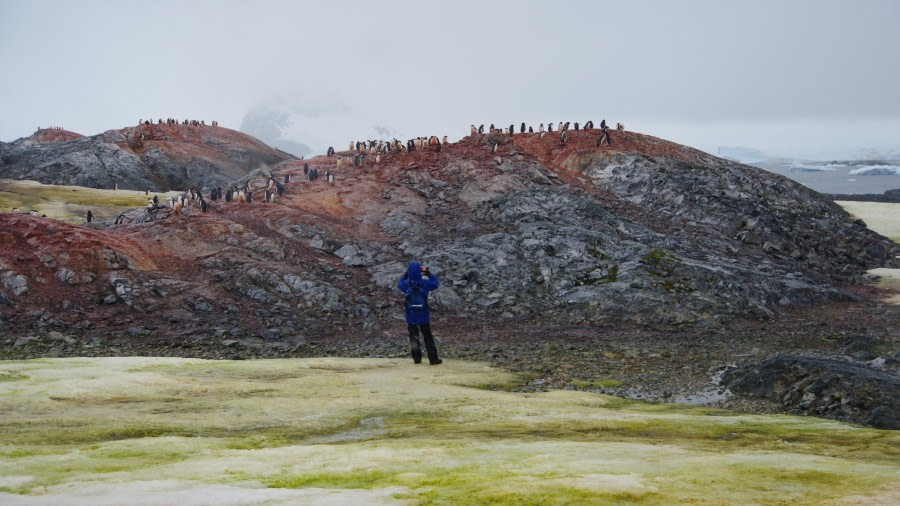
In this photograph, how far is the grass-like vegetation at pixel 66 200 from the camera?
63.1 m

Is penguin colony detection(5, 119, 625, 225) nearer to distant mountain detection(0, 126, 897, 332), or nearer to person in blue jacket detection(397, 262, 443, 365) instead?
distant mountain detection(0, 126, 897, 332)

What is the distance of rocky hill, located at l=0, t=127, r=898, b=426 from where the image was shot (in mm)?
29734

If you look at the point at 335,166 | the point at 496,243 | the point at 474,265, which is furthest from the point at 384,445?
the point at 335,166

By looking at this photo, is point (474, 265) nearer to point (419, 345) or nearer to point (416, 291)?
point (419, 345)

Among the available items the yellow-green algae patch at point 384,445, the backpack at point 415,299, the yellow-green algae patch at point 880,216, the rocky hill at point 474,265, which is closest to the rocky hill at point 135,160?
the rocky hill at point 474,265

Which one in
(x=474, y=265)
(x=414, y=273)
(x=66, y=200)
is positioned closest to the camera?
(x=414, y=273)

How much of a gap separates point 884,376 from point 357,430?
14456 mm

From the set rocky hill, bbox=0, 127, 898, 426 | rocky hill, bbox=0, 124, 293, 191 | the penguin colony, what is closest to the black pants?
rocky hill, bbox=0, 127, 898, 426

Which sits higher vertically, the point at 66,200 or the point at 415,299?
the point at 66,200

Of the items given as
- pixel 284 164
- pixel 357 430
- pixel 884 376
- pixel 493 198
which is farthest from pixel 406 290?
pixel 284 164

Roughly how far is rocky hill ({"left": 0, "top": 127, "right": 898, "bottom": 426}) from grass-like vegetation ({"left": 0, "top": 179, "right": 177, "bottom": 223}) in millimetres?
22220

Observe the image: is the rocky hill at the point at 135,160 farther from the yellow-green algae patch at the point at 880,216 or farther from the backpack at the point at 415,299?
the yellow-green algae patch at the point at 880,216

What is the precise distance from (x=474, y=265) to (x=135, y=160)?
73253 mm

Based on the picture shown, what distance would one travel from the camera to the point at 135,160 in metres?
94.2
